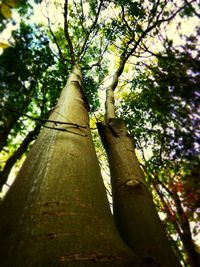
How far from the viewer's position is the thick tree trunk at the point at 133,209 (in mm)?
1119

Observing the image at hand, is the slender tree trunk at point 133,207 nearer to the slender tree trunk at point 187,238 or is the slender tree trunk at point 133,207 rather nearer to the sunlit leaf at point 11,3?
the sunlit leaf at point 11,3

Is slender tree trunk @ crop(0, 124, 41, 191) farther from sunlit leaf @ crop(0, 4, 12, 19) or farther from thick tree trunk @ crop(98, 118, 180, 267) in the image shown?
sunlit leaf @ crop(0, 4, 12, 19)

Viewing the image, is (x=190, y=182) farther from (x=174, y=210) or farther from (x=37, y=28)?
→ (x=37, y=28)

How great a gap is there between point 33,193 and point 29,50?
7.30 metres

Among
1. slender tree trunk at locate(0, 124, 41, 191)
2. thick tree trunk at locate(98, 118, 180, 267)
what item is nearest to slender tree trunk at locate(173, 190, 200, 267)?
slender tree trunk at locate(0, 124, 41, 191)

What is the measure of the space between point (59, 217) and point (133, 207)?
0.57m

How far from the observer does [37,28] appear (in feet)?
26.2

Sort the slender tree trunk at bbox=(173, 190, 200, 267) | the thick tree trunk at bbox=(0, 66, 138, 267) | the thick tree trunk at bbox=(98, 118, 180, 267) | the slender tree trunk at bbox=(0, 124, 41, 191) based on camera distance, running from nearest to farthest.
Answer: the thick tree trunk at bbox=(0, 66, 138, 267), the thick tree trunk at bbox=(98, 118, 180, 267), the slender tree trunk at bbox=(173, 190, 200, 267), the slender tree trunk at bbox=(0, 124, 41, 191)

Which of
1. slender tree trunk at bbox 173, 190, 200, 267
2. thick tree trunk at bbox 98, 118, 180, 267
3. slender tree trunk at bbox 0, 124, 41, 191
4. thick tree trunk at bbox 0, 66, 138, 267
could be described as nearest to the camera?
thick tree trunk at bbox 0, 66, 138, 267

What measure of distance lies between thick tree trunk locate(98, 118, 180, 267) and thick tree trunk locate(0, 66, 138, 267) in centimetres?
19

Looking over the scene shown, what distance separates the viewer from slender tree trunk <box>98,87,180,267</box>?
3.67 ft

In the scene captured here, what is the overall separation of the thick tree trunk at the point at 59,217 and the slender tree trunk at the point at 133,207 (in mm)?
188

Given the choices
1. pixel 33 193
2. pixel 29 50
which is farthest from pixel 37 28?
pixel 33 193

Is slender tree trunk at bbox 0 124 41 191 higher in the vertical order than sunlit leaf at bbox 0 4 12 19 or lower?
higher
